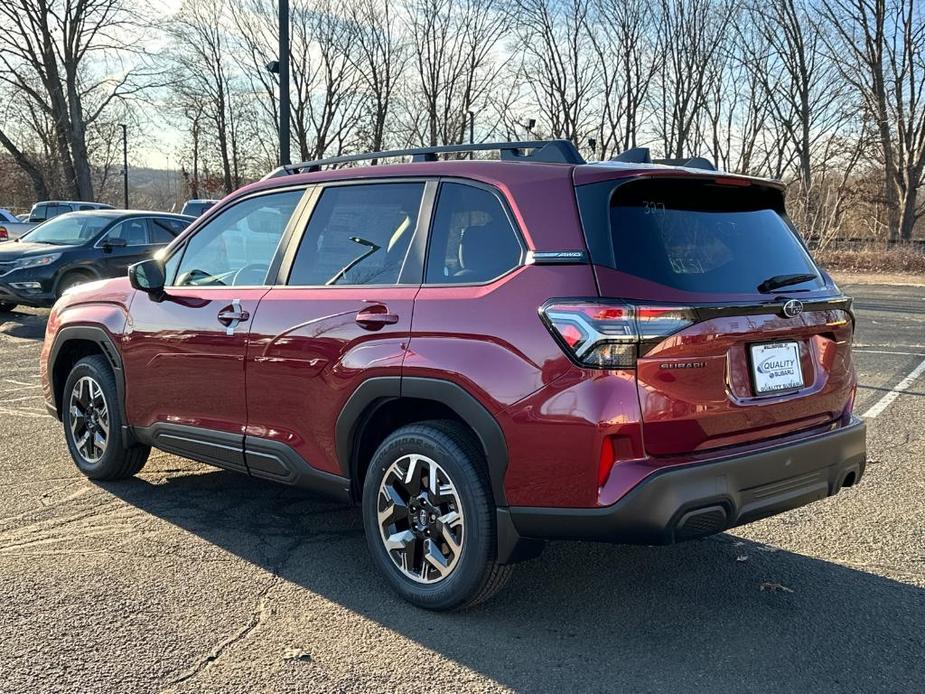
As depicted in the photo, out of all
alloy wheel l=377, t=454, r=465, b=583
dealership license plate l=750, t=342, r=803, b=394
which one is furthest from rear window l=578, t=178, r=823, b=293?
alloy wheel l=377, t=454, r=465, b=583

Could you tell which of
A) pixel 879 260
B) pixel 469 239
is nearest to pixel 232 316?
pixel 469 239

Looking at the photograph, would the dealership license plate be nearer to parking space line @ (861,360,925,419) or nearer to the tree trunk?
parking space line @ (861,360,925,419)

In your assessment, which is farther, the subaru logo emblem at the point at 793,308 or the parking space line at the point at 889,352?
the parking space line at the point at 889,352

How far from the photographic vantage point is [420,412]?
3.48m

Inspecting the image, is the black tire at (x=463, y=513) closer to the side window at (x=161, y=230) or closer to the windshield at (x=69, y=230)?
the windshield at (x=69, y=230)

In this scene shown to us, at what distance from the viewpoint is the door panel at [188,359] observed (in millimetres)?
4043

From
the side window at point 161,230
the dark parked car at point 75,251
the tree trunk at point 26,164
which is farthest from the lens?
the tree trunk at point 26,164

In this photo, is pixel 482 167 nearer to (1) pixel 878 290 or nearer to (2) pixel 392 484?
(2) pixel 392 484

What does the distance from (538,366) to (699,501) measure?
71 centimetres

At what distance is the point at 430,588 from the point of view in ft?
10.9

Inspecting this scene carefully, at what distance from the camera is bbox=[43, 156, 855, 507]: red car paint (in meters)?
2.82

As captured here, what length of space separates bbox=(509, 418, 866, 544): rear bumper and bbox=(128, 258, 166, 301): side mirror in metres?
2.51

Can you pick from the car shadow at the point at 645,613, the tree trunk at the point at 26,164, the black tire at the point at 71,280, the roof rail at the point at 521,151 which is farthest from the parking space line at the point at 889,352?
the tree trunk at the point at 26,164

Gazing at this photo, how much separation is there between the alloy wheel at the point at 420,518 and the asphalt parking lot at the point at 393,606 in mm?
205
